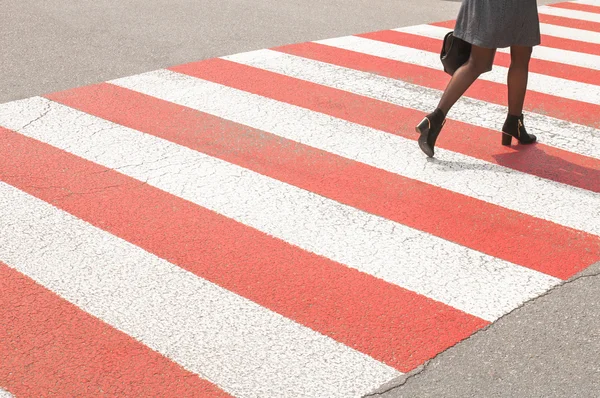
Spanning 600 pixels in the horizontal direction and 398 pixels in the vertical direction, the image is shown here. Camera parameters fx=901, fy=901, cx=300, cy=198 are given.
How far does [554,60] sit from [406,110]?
2419mm

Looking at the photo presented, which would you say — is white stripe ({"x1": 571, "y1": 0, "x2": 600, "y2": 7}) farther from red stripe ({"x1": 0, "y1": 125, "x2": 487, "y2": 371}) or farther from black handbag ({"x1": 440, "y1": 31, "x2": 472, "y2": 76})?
red stripe ({"x1": 0, "y1": 125, "x2": 487, "y2": 371})

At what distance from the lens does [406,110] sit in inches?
263

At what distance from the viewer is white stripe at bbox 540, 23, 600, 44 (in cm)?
943

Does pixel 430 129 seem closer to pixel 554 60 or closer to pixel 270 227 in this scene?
pixel 270 227

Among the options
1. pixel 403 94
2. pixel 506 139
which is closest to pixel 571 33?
pixel 403 94

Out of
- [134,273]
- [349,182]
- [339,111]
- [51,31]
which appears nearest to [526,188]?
[349,182]

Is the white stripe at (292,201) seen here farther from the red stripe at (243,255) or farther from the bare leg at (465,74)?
the bare leg at (465,74)

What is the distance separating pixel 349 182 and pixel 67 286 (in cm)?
191

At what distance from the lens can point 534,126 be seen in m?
6.36

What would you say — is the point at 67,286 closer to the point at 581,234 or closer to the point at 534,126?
the point at 581,234

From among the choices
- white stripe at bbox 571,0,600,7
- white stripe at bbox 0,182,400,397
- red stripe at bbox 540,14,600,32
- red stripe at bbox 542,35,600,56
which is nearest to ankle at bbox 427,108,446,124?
white stripe at bbox 0,182,400,397

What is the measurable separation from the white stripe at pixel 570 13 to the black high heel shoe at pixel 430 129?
573 centimetres

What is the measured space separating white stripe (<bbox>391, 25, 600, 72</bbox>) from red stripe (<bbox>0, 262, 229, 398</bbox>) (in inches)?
188

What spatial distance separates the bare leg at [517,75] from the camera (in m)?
5.64
